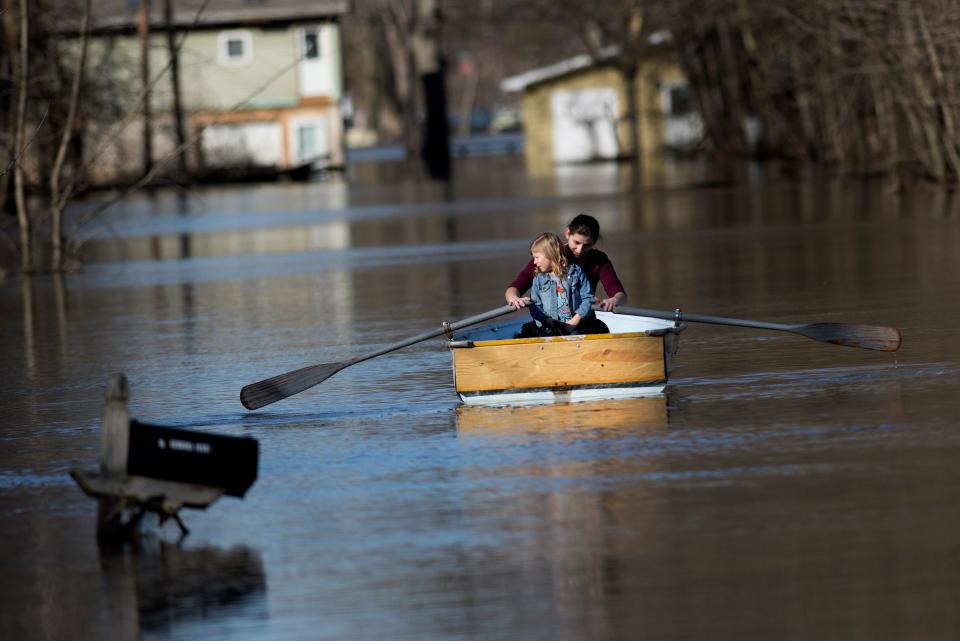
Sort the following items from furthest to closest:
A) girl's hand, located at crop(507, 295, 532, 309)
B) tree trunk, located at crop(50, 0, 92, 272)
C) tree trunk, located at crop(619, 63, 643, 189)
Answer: tree trunk, located at crop(619, 63, 643, 189) < tree trunk, located at crop(50, 0, 92, 272) < girl's hand, located at crop(507, 295, 532, 309)

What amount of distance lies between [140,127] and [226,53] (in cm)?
475

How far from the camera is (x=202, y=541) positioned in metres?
8.02

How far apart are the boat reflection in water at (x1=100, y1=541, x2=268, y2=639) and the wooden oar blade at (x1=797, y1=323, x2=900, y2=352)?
5.17m

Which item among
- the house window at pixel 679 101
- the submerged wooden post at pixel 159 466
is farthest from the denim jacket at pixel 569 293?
the house window at pixel 679 101

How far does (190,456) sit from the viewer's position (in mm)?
7828

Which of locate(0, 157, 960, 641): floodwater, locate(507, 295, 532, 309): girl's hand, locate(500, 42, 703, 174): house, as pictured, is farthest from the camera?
locate(500, 42, 703, 174): house

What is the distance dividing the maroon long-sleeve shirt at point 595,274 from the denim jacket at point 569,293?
0.24ft

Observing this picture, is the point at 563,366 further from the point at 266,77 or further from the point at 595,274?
the point at 266,77

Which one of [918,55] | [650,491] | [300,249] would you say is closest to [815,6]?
[918,55]

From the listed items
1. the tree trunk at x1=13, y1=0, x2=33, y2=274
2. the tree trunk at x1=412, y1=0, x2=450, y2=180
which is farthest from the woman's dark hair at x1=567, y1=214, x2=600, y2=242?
the tree trunk at x1=412, y1=0, x2=450, y2=180

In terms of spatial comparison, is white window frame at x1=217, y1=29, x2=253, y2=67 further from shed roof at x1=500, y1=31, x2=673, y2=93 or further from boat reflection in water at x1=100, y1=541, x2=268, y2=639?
boat reflection in water at x1=100, y1=541, x2=268, y2=639

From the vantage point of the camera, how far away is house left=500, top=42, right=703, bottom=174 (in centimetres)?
6525

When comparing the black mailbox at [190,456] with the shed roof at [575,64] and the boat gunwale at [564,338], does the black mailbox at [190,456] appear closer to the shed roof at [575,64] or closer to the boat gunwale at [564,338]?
the boat gunwale at [564,338]

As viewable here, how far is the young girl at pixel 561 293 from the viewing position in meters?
11.1
